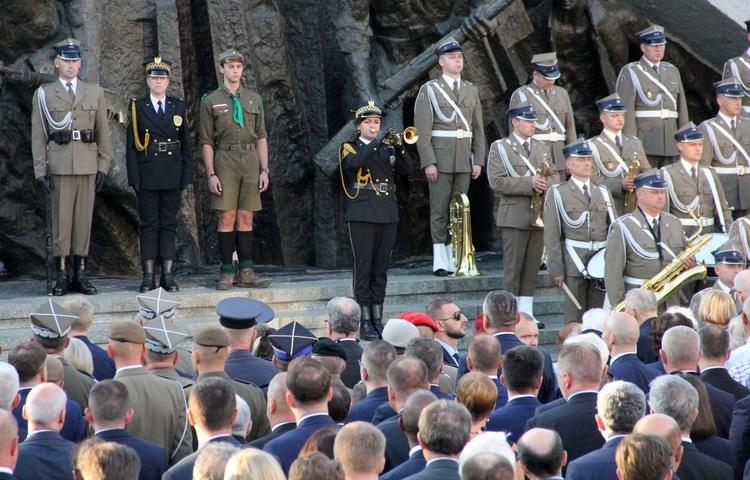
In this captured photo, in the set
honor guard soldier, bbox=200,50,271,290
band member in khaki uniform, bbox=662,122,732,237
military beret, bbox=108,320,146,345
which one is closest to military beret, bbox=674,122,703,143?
band member in khaki uniform, bbox=662,122,732,237

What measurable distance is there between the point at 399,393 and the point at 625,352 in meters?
1.58

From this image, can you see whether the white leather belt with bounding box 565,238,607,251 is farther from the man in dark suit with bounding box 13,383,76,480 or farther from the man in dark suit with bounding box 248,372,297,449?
the man in dark suit with bounding box 13,383,76,480

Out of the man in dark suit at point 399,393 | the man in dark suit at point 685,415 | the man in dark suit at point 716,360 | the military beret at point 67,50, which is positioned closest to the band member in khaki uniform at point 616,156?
the military beret at point 67,50

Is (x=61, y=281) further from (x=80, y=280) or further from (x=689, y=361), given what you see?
(x=689, y=361)

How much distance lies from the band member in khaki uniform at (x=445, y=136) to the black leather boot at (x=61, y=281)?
10.8 ft

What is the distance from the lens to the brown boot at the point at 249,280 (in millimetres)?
10156

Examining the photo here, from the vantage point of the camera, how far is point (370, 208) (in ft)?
31.7

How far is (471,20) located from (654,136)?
6.90 ft

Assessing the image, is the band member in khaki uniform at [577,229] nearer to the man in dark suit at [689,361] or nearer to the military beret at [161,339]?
the man in dark suit at [689,361]

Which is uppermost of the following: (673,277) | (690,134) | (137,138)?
(690,134)

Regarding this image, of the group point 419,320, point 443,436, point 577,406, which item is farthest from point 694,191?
point 443,436

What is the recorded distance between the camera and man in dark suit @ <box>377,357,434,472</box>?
16.2 ft

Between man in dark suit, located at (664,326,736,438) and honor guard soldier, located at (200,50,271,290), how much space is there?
16.6 feet

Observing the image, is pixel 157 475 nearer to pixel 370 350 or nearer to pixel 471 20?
pixel 370 350
